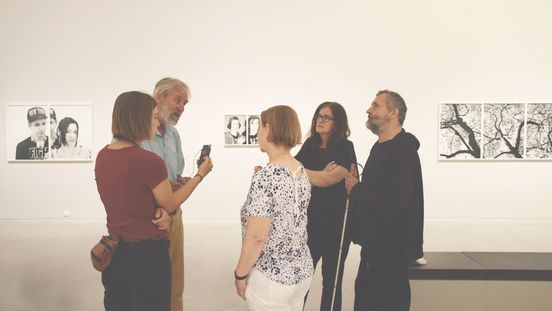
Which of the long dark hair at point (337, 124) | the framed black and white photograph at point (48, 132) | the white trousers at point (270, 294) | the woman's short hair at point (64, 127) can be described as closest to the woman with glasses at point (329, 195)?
the long dark hair at point (337, 124)

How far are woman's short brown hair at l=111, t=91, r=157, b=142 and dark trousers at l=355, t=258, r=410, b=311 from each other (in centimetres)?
215

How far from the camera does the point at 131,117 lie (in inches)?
98.5

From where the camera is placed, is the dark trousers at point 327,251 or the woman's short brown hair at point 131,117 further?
the dark trousers at point 327,251

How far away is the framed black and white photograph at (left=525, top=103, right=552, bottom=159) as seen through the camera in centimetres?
991

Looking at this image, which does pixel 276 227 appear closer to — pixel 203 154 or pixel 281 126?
pixel 281 126

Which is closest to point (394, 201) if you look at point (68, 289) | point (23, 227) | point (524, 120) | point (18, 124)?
point (68, 289)

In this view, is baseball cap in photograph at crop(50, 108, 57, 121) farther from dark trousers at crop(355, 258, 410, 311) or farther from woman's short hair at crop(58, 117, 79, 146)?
dark trousers at crop(355, 258, 410, 311)

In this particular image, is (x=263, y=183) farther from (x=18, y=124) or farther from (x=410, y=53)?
(x=18, y=124)

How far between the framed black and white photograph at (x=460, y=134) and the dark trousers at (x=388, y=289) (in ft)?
23.2

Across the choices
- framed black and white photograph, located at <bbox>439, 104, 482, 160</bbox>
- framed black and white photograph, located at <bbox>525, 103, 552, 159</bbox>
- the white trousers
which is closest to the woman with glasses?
the white trousers

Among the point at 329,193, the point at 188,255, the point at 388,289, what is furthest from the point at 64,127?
the point at 388,289

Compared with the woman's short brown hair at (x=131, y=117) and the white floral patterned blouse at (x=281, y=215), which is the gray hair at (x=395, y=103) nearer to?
the white floral patterned blouse at (x=281, y=215)

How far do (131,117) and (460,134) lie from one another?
29.4ft

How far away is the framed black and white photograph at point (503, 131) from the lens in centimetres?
987
